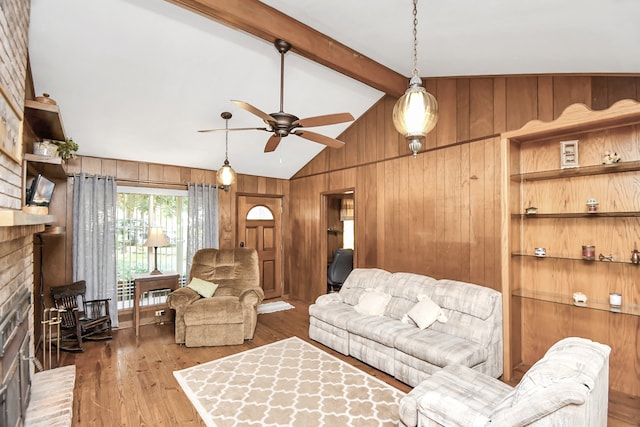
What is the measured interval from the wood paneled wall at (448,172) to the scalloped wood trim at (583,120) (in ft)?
0.89

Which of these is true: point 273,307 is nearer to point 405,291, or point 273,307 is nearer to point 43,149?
point 405,291

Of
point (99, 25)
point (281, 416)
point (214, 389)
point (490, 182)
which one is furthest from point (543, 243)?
point (99, 25)

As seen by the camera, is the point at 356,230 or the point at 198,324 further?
the point at 356,230

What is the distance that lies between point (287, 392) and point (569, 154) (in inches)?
129

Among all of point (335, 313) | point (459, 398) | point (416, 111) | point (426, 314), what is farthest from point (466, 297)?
point (416, 111)

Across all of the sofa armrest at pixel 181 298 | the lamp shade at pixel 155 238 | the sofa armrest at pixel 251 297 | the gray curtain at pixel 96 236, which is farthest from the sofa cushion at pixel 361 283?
the gray curtain at pixel 96 236

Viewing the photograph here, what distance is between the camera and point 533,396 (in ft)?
4.65

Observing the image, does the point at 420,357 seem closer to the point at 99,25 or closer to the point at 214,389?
the point at 214,389

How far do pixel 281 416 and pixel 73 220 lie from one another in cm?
368

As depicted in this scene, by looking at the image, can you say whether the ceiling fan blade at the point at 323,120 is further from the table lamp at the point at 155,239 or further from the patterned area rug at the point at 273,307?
the patterned area rug at the point at 273,307

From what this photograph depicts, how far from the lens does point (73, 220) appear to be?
4.04m

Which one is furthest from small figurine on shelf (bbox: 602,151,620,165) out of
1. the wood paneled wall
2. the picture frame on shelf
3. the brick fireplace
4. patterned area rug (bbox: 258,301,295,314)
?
patterned area rug (bbox: 258,301,295,314)

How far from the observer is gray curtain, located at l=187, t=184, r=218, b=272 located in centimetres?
497

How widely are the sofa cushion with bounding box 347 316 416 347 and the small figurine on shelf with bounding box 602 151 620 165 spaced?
2194mm
